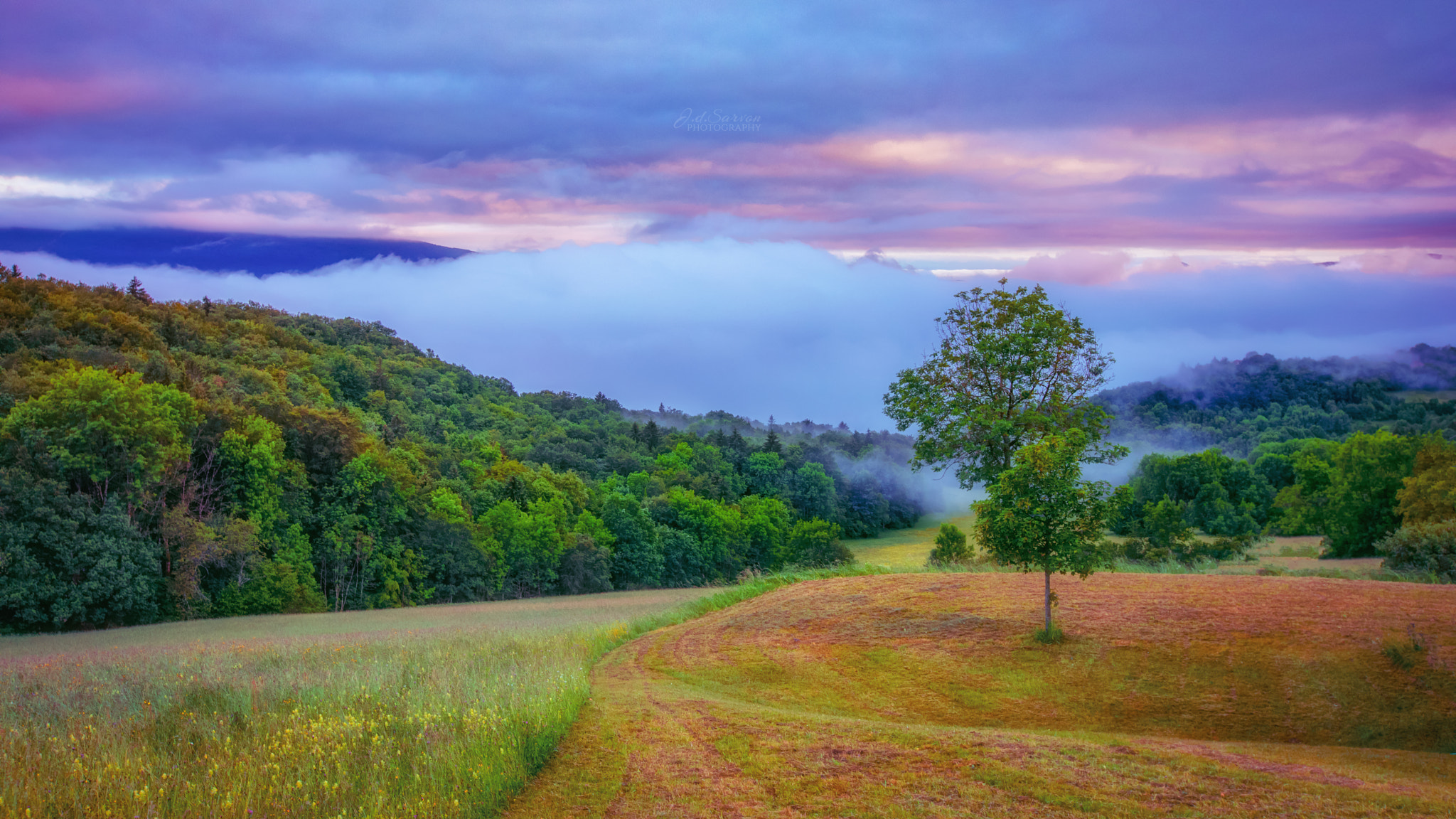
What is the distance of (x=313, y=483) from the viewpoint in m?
48.6

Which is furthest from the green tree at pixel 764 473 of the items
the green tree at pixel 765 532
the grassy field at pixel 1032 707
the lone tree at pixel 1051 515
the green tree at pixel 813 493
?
the lone tree at pixel 1051 515

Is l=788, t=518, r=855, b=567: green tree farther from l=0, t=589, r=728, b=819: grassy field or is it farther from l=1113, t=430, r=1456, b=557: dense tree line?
l=0, t=589, r=728, b=819: grassy field

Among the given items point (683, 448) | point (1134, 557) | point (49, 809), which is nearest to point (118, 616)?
point (49, 809)

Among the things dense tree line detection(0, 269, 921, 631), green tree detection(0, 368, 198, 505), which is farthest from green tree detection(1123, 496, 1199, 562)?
green tree detection(0, 368, 198, 505)

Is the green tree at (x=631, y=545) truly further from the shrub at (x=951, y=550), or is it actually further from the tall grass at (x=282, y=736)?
the tall grass at (x=282, y=736)

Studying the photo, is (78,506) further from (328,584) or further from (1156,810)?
(1156,810)

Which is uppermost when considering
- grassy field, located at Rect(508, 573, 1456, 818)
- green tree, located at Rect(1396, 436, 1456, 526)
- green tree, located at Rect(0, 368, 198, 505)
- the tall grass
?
green tree, located at Rect(0, 368, 198, 505)

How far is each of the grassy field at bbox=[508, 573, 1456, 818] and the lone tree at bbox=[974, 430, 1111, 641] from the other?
1.59m

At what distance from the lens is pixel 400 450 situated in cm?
5562

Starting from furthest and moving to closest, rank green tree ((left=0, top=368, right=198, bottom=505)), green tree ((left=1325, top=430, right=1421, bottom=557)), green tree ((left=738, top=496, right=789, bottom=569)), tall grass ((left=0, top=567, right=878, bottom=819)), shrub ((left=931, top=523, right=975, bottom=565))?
1. green tree ((left=738, top=496, right=789, bottom=569))
2. green tree ((left=1325, top=430, right=1421, bottom=557))
3. green tree ((left=0, top=368, right=198, bottom=505))
4. shrub ((left=931, top=523, right=975, bottom=565))
5. tall grass ((left=0, top=567, right=878, bottom=819))

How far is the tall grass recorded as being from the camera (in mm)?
7715

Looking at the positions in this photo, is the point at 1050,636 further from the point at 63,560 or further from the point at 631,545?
the point at 631,545

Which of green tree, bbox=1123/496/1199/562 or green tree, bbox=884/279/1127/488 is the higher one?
green tree, bbox=884/279/1127/488

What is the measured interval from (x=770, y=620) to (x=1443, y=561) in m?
19.9
